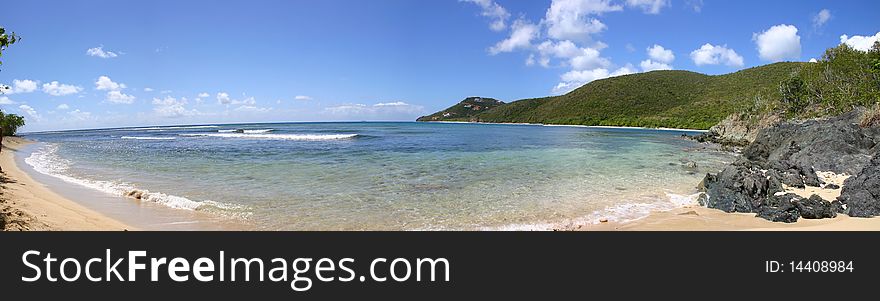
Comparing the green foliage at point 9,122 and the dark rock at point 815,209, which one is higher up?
the green foliage at point 9,122

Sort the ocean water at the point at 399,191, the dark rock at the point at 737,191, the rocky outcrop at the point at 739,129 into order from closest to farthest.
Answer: the ocean water at the point at 399,191 → the dark rock at the point at 737,191 → the rocky outcrop at the point at 739,129

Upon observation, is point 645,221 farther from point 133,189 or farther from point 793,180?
point 133,189

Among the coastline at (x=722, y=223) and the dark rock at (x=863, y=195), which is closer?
the coastline at (x=722, y=223)

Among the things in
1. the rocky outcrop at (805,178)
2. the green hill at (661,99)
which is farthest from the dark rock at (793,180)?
the green hill at (661,99)

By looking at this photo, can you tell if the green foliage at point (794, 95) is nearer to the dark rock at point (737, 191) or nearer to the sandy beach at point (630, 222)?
the dark rock at point (737, 191)

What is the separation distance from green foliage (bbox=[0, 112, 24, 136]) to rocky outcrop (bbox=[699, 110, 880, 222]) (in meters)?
64.2

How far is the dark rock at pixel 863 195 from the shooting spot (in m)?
8.97

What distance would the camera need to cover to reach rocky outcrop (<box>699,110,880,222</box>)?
9.15 meters

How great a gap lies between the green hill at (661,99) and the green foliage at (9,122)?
109408 millimetres

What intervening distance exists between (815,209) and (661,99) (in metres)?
127

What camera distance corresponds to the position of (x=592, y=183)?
14.7 m

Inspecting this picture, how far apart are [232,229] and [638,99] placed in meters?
134

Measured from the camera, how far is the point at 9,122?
47906 mm

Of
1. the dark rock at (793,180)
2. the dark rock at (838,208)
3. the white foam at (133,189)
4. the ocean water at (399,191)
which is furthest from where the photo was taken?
the dark rock at (793,180)
